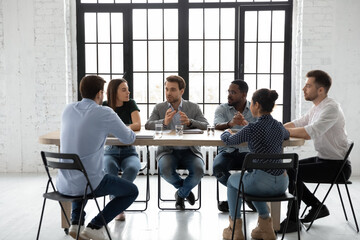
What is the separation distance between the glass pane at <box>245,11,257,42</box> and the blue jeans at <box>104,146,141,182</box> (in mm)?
2935

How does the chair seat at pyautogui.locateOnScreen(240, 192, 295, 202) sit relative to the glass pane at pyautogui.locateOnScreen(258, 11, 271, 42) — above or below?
below

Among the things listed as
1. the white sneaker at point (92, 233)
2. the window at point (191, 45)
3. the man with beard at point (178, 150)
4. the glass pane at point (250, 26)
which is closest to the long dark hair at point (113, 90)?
the man with beard at point (178, 150)

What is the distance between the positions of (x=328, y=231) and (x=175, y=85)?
203cm

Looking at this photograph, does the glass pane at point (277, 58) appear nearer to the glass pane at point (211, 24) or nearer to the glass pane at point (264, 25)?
the glass pane at point (264, 25)

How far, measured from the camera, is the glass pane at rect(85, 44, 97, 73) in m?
6.75

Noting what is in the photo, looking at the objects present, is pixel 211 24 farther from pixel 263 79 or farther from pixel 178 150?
pixel 178 150

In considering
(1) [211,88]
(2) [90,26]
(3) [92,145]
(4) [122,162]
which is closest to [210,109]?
(1) [211,88]

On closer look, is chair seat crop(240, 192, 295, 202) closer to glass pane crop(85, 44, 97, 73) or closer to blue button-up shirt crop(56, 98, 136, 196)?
blue button-up shirt crop(56, 98, 136, 196)

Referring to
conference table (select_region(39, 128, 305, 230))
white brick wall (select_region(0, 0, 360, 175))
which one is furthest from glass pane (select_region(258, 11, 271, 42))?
conference table (select_region(39, 128, 305, 230))

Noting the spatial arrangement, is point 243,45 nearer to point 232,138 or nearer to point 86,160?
point 232,138

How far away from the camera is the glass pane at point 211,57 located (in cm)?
669

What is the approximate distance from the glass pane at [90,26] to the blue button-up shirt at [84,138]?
356cm

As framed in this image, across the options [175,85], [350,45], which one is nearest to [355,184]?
[350,45]

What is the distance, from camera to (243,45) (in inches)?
260
